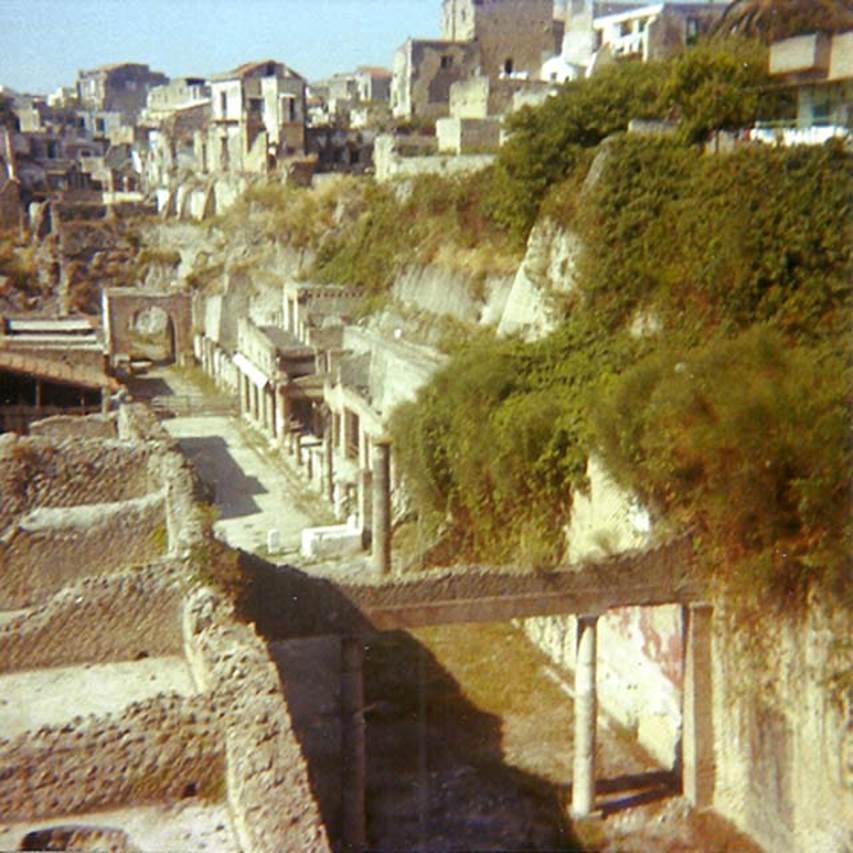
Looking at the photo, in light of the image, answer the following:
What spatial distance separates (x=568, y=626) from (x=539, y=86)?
2776 centimetres

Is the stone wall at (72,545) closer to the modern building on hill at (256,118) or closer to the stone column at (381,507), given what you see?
the stone column at (381,507)

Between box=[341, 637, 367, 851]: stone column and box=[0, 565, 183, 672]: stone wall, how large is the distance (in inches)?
117

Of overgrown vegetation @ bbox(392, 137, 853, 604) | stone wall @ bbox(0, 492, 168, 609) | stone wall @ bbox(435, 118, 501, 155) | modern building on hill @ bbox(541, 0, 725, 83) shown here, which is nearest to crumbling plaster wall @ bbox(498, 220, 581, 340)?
overgrown vegetation @ bbox(392, 137, 853, 604)

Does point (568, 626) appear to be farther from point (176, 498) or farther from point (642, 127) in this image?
point (642, 127)

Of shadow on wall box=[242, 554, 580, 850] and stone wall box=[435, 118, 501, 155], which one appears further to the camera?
stone wall box=[435, 118, 501, 155]

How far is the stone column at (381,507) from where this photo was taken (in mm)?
17969

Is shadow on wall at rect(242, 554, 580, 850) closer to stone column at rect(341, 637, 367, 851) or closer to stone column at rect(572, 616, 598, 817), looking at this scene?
stone column at rect(341, 637, 367, 851)

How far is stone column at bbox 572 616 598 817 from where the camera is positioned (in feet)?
42.4

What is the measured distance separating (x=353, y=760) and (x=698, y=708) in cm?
434

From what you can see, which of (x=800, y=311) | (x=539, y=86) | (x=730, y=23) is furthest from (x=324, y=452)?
(x=539, y=86)

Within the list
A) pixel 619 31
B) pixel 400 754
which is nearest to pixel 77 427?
pixel 400 754

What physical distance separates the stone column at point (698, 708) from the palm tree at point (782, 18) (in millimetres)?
13758

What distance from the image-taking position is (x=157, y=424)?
54.6 feet

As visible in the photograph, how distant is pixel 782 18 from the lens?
2338 centimetres
